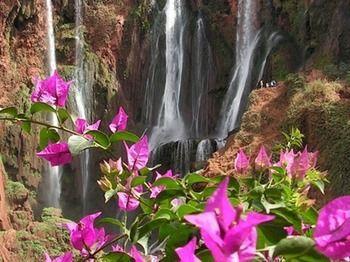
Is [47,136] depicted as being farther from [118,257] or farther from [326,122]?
[326,122]

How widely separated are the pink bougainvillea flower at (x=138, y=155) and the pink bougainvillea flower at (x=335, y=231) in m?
0.58

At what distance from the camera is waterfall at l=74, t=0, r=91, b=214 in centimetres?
1556

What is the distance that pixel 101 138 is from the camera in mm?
1137

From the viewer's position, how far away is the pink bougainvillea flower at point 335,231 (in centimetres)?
70

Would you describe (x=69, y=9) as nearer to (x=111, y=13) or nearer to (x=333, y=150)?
(x=111, y=13)

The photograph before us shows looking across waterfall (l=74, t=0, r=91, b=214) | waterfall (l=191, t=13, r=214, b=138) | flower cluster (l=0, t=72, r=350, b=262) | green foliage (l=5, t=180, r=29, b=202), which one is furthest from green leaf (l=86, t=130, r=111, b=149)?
waterfall (l=191, t=13, r=214, b=138)

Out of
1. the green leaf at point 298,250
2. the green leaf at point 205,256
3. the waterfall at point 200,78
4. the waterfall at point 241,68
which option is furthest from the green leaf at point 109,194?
the waterfall at point 200,78

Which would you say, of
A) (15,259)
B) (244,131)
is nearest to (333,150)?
(244,131)

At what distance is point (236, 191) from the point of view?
1.11m

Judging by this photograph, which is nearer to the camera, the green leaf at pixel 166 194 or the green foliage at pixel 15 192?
the green leaf at pixel 166 194

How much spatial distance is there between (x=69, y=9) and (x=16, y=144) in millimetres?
5291

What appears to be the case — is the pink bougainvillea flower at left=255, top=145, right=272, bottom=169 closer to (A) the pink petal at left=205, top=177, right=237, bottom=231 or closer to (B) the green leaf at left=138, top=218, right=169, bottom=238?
(B) the green leaf at left=138, top=218, right=169, bottom=238

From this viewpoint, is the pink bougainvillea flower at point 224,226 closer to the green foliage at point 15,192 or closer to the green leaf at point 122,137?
the green leaf at point 122,137

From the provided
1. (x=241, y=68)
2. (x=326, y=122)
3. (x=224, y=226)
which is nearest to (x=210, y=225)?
(x=224, y=226)
